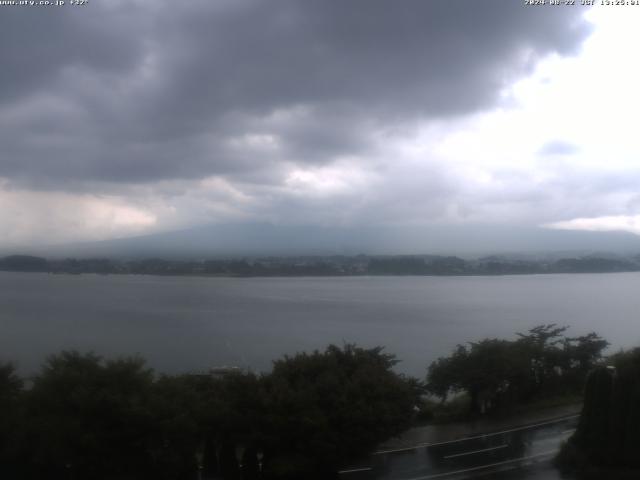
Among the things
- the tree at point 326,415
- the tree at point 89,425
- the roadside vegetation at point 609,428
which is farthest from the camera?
the tree at point 326,415

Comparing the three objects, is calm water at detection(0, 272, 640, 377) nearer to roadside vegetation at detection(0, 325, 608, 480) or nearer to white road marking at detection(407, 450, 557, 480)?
roadside vegetation at detection(0, 325, 608, 480)

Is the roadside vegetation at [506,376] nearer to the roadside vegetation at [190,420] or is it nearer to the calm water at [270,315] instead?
the roadside vegetation at [190,420]

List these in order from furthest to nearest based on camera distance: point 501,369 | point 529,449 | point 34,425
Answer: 1. point 501,369
2. point 529,449
3. point 34,425

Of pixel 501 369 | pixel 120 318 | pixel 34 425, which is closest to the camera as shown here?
pixel 34 425

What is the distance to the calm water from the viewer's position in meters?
28.5

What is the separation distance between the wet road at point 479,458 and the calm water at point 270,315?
465 inches

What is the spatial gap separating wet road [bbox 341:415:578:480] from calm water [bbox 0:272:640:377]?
1181 cm

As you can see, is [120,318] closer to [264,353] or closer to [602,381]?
[264,353]

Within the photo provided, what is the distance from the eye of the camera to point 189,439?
9.24 meters

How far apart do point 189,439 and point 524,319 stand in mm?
33817

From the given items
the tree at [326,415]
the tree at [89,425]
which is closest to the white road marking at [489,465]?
the tree at [326,415]

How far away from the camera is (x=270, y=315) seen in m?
40.1

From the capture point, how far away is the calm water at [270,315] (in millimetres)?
28453

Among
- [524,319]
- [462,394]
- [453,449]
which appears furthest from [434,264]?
[453,449]
